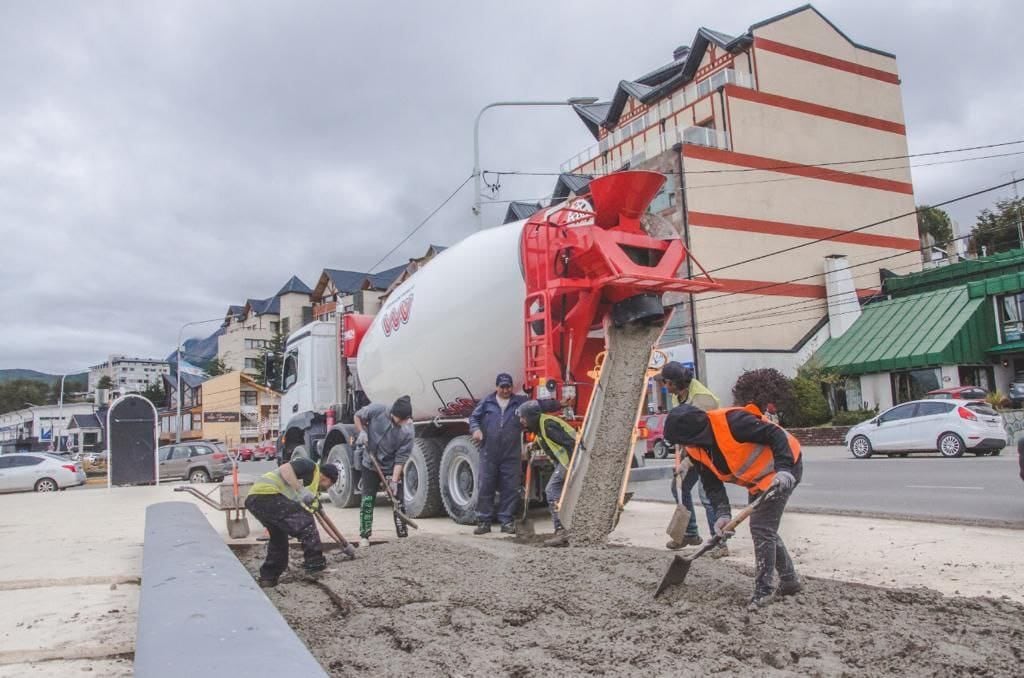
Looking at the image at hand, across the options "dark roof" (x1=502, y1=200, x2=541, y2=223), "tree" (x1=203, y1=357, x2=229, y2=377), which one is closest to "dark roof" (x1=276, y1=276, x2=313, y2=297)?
"tree" (x1=203, y1=357, x2=229, y2=377)

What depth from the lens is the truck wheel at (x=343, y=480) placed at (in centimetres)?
1182

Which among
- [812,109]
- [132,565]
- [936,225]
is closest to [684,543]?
[132,565]

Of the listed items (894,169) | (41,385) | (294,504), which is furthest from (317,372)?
(41,385)

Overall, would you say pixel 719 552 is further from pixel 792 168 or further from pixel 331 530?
pixel 792 168

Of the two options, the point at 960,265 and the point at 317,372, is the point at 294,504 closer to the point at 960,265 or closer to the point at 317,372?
the point at 317,372

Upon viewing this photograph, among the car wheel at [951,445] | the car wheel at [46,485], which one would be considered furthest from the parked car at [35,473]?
the car wheel at [951,445]

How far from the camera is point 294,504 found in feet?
19.6

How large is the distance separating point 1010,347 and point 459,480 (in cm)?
2455

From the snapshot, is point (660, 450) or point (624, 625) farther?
point (660, 450)

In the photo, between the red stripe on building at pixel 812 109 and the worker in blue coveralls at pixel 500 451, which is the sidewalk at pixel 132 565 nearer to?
the worker in blue coveralls at pixel 500 451

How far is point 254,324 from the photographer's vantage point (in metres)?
84.6

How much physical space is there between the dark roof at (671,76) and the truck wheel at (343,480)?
24.1m

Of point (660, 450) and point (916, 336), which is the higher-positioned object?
point (916, 336)

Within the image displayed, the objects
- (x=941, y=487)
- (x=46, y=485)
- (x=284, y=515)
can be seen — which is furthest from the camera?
(x=46, y=485)
